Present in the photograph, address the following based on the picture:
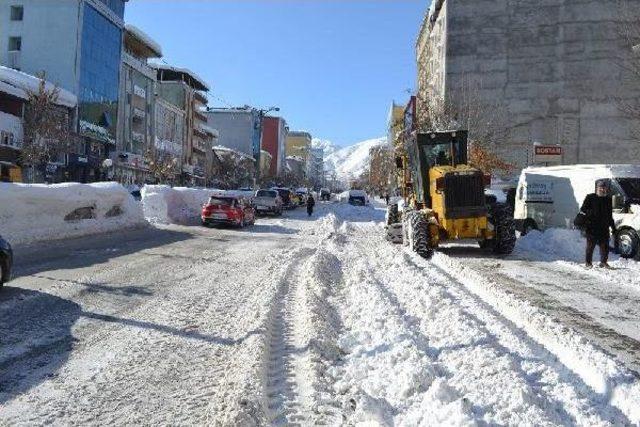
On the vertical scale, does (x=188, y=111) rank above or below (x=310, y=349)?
above

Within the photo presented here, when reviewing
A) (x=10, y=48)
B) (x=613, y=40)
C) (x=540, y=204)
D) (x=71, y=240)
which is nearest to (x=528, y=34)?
(x=613, y=40)

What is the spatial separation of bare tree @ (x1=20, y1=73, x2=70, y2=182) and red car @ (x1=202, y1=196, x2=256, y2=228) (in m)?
18.7

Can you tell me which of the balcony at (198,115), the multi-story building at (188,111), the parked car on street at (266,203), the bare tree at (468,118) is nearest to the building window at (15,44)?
the multi-story building at (188,111)

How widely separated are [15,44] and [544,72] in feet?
161

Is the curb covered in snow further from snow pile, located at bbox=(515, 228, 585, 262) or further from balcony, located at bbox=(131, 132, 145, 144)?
balcony, located at bbox=(131, 132, 145, 144)

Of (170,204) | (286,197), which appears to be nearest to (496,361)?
(170,204)

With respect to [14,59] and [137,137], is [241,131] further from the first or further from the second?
[14,59]

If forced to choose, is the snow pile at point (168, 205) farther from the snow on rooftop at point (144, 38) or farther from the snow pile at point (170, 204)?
the snow on rooftop at point (144, 38)

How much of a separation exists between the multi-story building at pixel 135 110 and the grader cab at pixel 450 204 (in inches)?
1840

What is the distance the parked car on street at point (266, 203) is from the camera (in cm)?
3731

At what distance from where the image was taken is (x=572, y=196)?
1977 centimetres

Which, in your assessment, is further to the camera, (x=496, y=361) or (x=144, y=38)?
(x=144, y=38)

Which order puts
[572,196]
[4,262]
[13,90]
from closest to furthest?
[4,262] → [572,196] → [13,90]

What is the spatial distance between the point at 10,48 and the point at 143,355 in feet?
184
